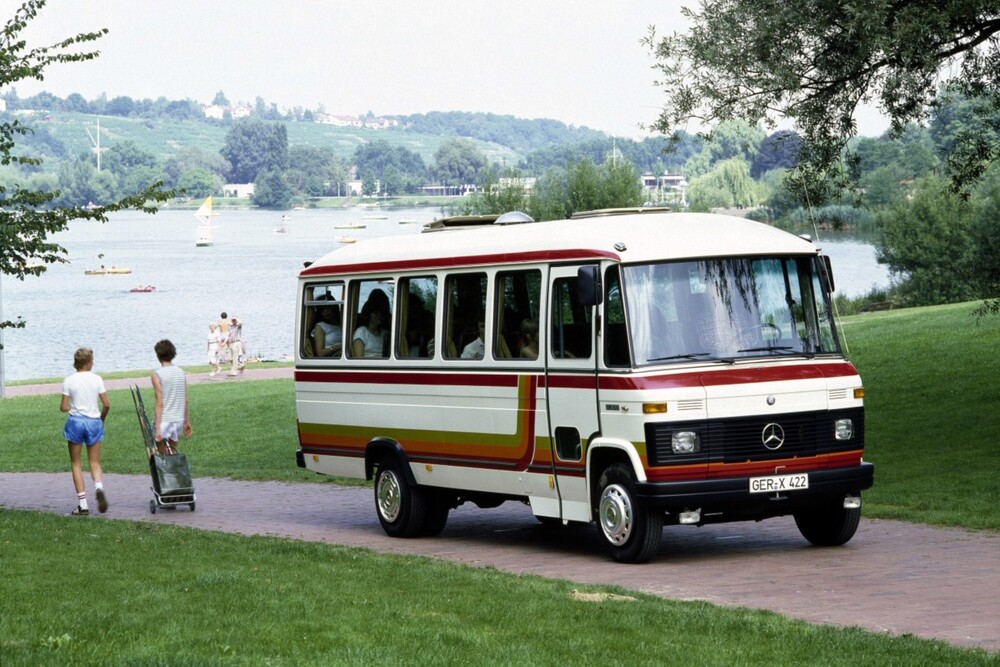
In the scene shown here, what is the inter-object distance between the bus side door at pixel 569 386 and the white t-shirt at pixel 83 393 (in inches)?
219

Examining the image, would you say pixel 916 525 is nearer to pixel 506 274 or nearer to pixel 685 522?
pixel 685 522

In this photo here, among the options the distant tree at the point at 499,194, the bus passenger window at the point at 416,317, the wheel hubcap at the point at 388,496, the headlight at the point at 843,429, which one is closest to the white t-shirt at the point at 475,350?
the bus passenger window at the point at 416,317

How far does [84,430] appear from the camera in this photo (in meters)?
16.5

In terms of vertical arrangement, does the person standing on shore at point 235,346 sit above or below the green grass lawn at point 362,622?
above

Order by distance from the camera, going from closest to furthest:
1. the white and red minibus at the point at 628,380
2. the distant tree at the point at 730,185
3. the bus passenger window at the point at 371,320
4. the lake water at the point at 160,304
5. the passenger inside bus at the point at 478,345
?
the white and red minibus at the point at 628,380 → the passenger inside bus at the point at 478,345 → the bus passenger window at the point at 371,320 → the lake water at the point at 160,304 → the distant tree at the point at 730,185

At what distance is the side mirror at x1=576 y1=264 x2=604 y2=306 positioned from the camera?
40.4 ft

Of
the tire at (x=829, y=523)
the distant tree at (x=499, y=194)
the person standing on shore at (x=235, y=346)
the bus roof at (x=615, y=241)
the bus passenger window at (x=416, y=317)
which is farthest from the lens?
the distant tree at (x=499, y=194)

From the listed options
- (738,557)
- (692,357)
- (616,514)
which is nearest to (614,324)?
(692,357)

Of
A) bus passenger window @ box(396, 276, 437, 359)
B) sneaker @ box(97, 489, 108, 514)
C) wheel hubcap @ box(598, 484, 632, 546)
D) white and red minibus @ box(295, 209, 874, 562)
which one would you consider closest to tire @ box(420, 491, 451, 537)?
white and red minibus @ box(295, 209, 874, 562)

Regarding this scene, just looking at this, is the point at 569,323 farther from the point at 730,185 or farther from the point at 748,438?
the point at 730,185

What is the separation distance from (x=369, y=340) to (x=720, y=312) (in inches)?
168

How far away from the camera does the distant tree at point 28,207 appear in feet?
54.4

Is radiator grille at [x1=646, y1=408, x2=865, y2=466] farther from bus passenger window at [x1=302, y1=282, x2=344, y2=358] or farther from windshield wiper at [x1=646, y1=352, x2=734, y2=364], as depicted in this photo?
bus passenger window at [x1=302, y1=282, x2=344, y2=358]

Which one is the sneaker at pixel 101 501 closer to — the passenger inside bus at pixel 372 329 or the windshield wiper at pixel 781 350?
the passenger inside bus at pixel 372 329
